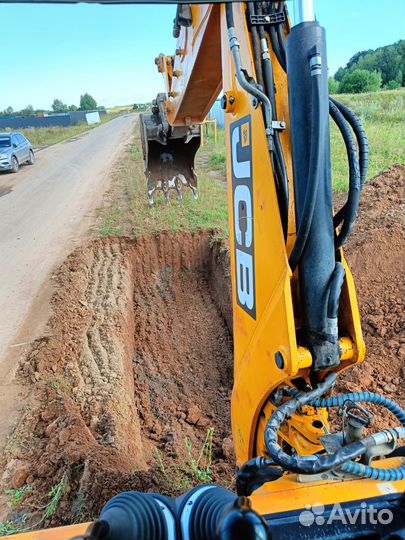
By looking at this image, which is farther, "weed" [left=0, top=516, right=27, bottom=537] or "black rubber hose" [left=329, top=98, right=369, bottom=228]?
"weed" [left=0, top=516, right=27, bottom=537]

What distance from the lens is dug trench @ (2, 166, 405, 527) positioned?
3.26 m

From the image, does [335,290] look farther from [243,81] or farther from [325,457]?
[243,81]

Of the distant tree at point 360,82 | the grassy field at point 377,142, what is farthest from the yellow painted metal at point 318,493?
the distant tree at point 360,82

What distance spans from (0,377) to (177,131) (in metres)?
3.59

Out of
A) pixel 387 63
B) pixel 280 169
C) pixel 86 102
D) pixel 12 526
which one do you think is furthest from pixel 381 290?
pixel 86 102

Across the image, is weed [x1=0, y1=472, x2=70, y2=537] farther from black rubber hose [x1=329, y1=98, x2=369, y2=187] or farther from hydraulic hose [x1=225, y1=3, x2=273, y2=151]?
black rubber hose [x1=329, y1=98, x2=369, y2=187]

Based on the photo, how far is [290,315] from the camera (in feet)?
6.03

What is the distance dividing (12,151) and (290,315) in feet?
54.5

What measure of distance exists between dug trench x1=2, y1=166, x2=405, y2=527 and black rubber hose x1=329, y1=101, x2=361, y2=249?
2234mm

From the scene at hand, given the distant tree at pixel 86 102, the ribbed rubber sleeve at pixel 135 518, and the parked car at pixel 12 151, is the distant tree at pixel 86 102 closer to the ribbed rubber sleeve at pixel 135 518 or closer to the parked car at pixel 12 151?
the parked car at pixel 12 151

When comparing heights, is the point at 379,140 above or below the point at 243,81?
below

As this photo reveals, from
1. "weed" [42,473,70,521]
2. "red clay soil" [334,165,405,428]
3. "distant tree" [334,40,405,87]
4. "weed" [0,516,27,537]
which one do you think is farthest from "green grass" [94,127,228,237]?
"distant tree" [334,40,405,87]

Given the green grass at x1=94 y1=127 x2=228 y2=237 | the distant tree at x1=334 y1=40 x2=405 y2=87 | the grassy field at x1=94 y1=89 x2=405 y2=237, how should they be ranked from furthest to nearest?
the distant tree at x1=334 y1=40 x2=405 y2=87
the grassy field at x1=94 y1=89 x2=405 y2=237
the green grass at x1=94 y1=127 x2=228 y2=237

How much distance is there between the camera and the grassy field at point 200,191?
8.16m
